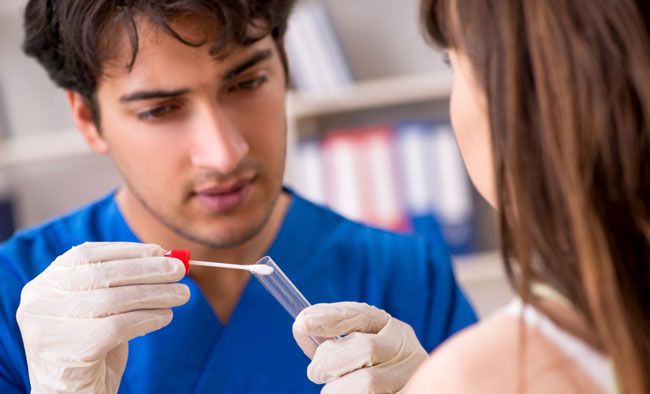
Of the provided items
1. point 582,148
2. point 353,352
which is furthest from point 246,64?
point 582,148

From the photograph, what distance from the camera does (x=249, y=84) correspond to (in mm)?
1121

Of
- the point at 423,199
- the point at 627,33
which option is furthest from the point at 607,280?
the point at 423,199

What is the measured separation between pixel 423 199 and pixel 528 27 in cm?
138

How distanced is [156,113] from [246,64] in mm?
161

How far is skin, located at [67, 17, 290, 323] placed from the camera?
3.39 ft

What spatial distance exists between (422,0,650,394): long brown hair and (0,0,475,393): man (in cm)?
38

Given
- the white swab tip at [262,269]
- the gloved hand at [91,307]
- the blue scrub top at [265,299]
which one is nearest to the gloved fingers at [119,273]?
the gloved hand at [91,307]

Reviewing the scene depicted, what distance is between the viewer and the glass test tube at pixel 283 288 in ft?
2.85

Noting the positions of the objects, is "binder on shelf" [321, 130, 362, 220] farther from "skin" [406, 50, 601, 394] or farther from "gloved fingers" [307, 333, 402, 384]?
"skin" [406, 50, 601, 394]

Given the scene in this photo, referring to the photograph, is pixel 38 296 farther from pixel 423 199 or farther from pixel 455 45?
pixel 423 199

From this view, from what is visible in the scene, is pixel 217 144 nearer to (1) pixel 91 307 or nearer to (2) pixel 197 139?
(2) pixel 197 139

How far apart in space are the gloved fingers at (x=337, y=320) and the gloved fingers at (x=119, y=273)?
0.58ft

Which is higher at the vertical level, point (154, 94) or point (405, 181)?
point (154, 94)

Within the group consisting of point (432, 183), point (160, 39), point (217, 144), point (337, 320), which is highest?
point (160, 39)
